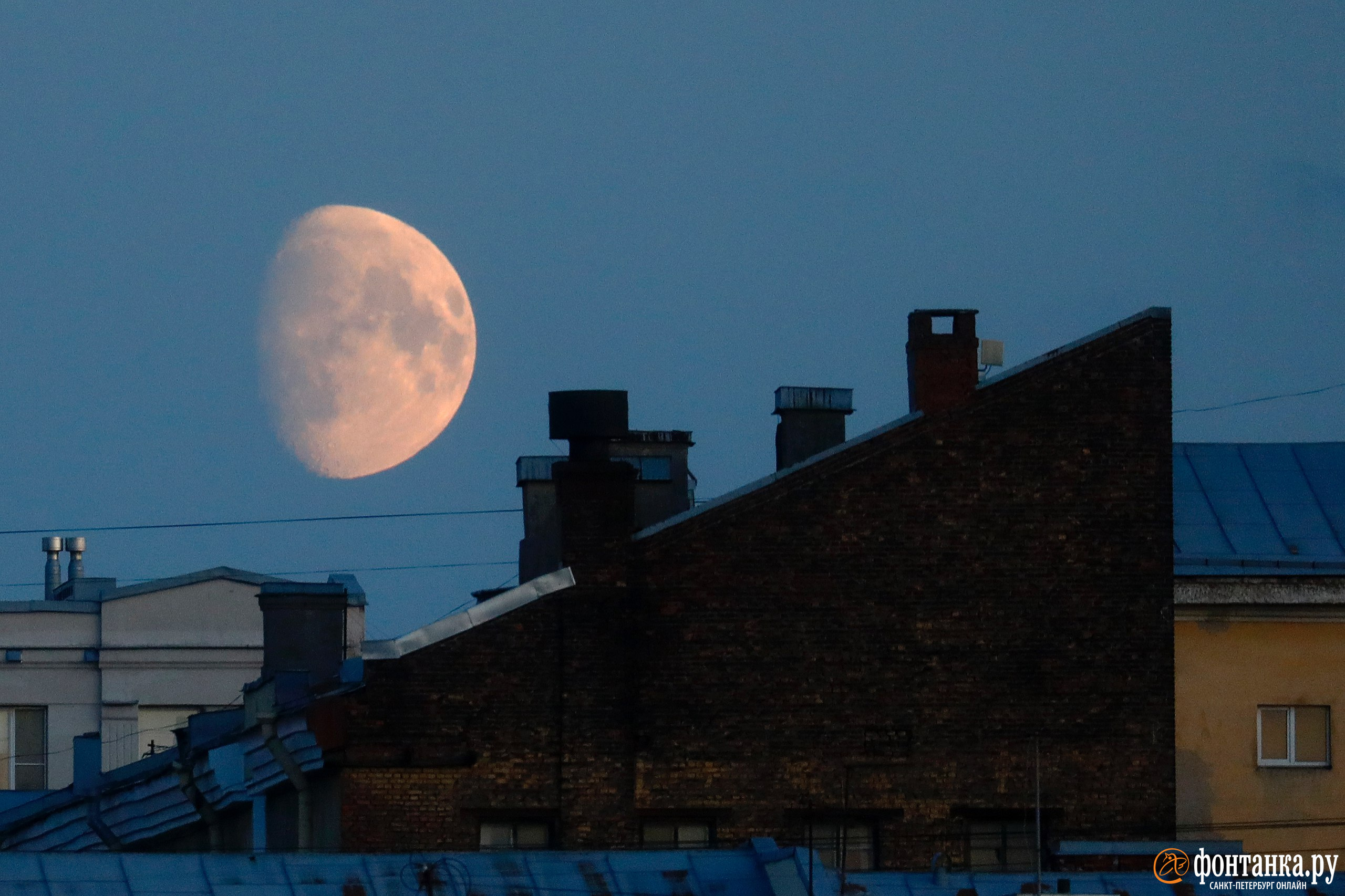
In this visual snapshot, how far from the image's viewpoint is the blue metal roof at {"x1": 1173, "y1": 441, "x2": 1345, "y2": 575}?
2953 centimetres

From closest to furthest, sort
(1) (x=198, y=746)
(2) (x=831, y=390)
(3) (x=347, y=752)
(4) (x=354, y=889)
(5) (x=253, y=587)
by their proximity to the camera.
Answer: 1. (4) (x=354, y=889)
2. (3) (x=347, y=752)
3. (1) (x=198, y=746)
4. (2) (x=831, y=390)
5. (5) (x=253, y=587)

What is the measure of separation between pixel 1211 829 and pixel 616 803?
773 centimetres

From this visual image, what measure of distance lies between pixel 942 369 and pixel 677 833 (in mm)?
6291

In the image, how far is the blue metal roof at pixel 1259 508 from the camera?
29.5m

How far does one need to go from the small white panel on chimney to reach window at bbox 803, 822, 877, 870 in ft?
18.7

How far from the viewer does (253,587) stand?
4762cm

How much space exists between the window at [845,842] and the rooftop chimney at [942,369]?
4.97 meters

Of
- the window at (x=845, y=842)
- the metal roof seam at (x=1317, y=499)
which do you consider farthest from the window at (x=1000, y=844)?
the metal roof seam at (x=1317, y=499)

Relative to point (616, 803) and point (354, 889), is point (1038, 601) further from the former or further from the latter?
point (354, 889)

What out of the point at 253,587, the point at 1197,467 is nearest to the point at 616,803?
the point at 1197,467

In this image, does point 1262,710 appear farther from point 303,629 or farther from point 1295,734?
point 303,629

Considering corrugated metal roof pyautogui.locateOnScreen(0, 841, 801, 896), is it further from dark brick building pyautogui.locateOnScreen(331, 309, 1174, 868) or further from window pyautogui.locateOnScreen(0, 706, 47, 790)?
window pyautogui.locateOnScreen(0, 706, 47, 790)

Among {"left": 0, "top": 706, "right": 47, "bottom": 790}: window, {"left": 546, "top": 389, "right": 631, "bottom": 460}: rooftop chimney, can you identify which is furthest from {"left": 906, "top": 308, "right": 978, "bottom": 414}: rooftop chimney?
{"left": 0, "top": 706, "right": 47, "bottom": 790}: window

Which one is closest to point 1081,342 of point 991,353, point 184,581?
point 991,353
